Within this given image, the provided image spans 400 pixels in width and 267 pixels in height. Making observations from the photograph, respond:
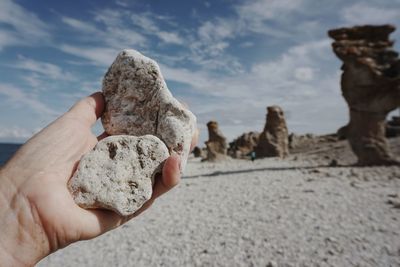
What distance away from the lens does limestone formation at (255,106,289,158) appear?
22.1m

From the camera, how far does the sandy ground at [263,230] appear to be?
20.6ft

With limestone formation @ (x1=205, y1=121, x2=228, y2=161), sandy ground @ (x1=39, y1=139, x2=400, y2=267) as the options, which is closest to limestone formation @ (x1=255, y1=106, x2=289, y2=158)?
limestone formation @ (x1=205, y1=121, x2=228, y2=161)

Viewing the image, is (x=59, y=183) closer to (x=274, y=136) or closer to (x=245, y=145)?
(x=274, y=136)

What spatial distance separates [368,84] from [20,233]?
15.0 m

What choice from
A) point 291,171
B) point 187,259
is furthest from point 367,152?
point 187,259

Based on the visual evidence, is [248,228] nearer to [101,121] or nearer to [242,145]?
[101,121]

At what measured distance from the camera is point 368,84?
15.1 meters

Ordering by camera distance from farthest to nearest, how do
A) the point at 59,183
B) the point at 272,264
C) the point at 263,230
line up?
the point at 263,230 < the point at 272,264 < the point at 59,183

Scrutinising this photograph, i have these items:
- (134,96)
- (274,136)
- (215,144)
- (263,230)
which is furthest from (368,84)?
(134,96)

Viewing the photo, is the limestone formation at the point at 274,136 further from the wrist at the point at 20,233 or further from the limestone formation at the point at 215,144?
the wrist at the point at 20,233

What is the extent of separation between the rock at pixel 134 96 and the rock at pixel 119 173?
1.15ft

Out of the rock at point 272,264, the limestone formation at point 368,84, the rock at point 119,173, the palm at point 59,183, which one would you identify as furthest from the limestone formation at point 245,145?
the palm at point 59,183

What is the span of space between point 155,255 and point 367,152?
36.0 ft

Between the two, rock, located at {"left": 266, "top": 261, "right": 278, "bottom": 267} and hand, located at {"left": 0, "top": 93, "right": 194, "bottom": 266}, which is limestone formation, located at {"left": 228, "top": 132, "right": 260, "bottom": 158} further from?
hand, located at {"left": 0, "top": 93, "right": 194, "bottom": 266}
